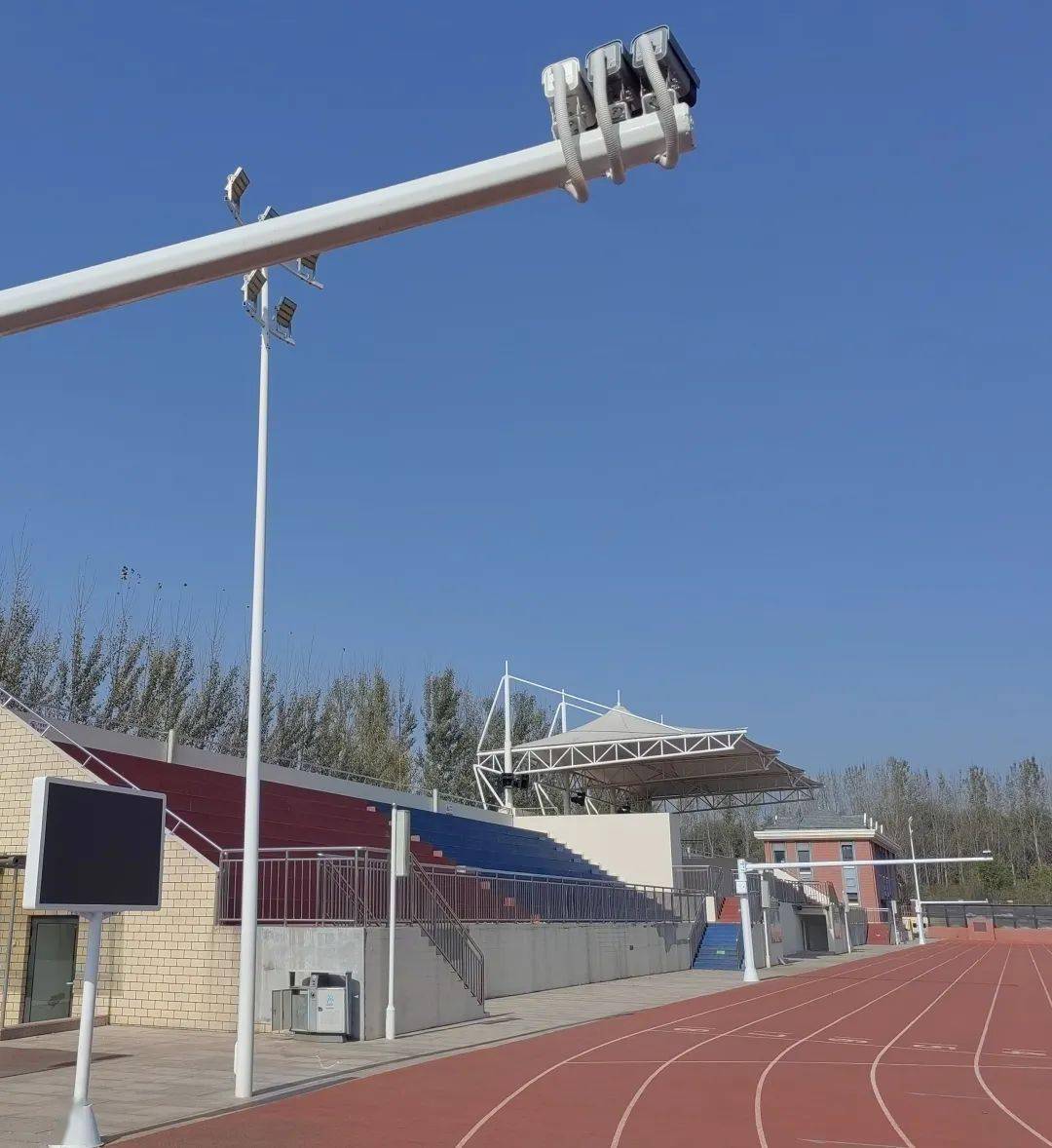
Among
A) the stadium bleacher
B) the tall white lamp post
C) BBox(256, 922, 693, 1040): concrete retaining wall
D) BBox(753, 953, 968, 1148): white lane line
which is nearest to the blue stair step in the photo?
the stadium bleacher

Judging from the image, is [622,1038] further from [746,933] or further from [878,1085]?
[746,933]

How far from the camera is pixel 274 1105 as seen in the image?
11500mm

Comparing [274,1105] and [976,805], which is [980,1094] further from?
[976,805]

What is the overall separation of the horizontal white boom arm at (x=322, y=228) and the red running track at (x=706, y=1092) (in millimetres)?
7133

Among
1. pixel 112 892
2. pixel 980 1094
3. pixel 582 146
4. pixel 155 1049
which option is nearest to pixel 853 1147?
pixel 980 1094

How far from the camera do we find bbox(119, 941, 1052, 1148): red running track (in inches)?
396

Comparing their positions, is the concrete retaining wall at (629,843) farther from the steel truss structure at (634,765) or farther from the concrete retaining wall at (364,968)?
the concrete retaining wall at (364,968)

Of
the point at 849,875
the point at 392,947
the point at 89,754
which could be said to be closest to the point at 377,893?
the point at 392,947

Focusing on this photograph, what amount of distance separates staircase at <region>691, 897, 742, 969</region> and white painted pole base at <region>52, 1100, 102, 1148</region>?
105ft

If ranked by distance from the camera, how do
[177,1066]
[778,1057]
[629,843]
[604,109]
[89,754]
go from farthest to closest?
[629,843], [89,754], [778,1057], [177,1066], [604,109]

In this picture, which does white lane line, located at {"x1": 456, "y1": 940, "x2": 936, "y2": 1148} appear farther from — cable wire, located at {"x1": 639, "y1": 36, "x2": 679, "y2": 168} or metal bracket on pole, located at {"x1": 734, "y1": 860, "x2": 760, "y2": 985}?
cable wire, located at {"x1": 639, "y1": 36, "x2": 679, "y2": 168}

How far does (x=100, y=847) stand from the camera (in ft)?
33.3

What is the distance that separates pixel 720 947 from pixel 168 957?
25758mm

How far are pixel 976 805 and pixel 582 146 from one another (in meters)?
124
